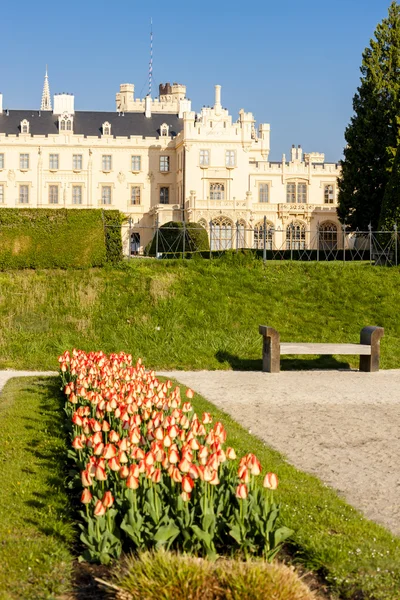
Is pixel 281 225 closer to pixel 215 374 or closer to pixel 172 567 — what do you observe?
pixel 215 374

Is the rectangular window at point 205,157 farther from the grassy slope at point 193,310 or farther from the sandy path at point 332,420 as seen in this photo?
the sandy path at point 332,420

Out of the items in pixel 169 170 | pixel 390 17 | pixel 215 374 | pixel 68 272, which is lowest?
pixel 215 374

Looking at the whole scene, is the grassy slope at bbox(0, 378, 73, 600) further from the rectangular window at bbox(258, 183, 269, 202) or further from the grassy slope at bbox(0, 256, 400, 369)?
the rectangular window at bbox(258, 183, 269, 202)

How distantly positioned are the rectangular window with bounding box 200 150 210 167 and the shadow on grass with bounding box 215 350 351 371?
1494 inches

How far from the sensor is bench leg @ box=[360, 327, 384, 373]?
12.8 m

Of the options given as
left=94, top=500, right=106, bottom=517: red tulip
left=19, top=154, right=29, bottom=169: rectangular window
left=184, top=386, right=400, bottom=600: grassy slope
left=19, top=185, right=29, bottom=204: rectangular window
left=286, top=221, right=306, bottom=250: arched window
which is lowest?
left=184, top=386, right=400, bottom=600: grassy slope

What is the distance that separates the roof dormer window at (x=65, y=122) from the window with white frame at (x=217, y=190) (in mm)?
10948

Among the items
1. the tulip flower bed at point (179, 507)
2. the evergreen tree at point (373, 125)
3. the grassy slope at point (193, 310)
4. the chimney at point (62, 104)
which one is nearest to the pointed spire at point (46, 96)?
the chimney at point (62, 104)

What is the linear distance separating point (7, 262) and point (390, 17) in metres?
20.1

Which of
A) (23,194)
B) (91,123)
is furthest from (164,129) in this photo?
(23,194)

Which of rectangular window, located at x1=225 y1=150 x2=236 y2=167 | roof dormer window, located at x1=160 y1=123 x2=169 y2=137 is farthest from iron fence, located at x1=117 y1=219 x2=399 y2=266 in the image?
roof dormer window, located at x1=160 y1=123 x2=169 y2=137

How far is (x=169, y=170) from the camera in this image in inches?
2130

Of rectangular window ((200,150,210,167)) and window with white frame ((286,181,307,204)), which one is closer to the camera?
rectangular window ((200,150,210,167))

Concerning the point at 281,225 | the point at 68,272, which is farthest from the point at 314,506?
the point at 281,225
